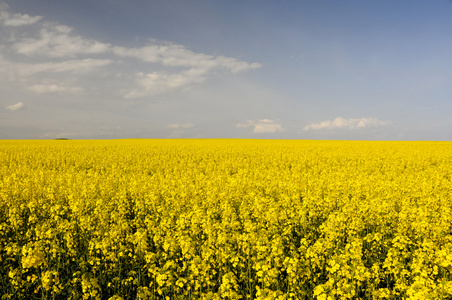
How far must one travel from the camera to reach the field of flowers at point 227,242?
4.40 metres

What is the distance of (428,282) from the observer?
407 cm

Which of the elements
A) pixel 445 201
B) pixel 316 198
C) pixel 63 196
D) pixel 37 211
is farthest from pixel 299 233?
pixel 63 196

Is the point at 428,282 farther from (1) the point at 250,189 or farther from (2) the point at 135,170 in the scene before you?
(2) the point at 135,170

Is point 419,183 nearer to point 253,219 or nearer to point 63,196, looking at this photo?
point 253,219

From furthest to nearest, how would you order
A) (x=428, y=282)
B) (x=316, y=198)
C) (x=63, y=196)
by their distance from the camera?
(x=63, y=196) < (x=316, y=198) < (x=428, y=282)

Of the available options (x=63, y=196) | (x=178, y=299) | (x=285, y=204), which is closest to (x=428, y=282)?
(x=178, y=299)

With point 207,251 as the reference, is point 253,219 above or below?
below

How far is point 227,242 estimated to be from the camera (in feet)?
19.8

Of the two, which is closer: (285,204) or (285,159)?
(285,204)

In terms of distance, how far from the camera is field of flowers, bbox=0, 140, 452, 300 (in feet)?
14.4

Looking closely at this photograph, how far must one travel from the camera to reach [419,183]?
1313 centimetres

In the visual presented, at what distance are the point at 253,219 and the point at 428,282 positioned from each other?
5.20 metres

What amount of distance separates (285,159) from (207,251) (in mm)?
21278

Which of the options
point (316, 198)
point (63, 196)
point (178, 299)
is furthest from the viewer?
point (63, 196)
